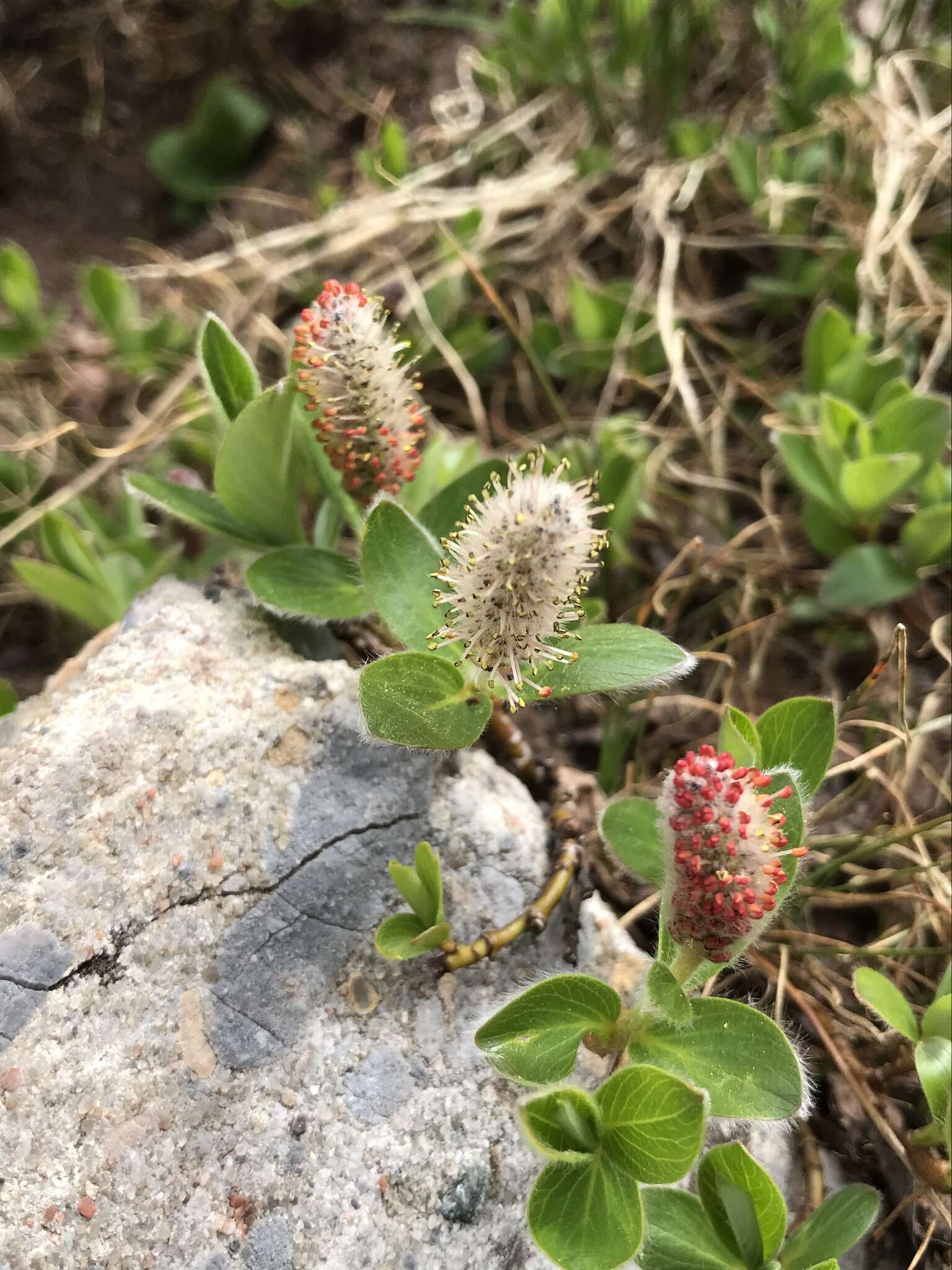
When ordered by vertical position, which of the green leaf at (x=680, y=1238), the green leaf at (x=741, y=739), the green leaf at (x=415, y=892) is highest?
the green leaf at (x=741, y=739)

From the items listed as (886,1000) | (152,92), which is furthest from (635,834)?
(152,92)

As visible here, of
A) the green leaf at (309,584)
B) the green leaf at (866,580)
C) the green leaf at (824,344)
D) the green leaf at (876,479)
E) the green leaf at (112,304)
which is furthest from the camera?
the green leaf at (112,304)

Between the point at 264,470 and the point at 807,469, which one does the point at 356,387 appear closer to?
the point at 264,470

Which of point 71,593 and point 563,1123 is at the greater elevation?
point 71,593

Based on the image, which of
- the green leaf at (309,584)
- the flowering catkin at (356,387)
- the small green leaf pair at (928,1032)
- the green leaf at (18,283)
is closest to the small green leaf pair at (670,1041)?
the small green leaf pair at (928,1032)

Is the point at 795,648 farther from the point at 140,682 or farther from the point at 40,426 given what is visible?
the point at 40,426

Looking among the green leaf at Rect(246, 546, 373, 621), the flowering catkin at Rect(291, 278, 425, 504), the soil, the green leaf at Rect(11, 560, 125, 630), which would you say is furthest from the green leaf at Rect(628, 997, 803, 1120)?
the soil

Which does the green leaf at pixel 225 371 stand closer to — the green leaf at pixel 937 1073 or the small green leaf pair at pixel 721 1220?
the small green leaf pair at pixel 721 1220
